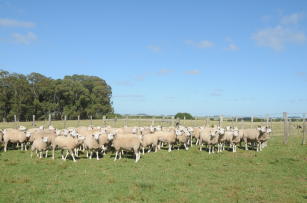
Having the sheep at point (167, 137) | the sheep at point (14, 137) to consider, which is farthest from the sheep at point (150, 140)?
the sheep at point (14, 137)

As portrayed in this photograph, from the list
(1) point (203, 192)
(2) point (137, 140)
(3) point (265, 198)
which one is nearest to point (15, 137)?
(2) point (137, 140)

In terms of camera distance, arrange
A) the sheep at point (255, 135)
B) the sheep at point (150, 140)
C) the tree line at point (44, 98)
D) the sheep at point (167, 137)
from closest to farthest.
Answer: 1. the sheep at point (150, 140)
2. the sheep at point (167, 137)
3. the sheep at point (255, 135)
4. the tree line at point (44, 98)

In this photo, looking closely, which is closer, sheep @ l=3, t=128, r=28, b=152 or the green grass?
the green grass

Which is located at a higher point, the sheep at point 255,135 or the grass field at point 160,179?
the sheep at point 255,135

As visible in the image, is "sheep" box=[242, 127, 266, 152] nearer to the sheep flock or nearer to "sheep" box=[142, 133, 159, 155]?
the sheep flock

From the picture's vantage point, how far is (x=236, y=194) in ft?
29.2

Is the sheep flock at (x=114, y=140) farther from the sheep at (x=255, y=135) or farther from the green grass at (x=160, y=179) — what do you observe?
the green grass at (x=160, y=179)

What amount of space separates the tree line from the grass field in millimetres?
46238

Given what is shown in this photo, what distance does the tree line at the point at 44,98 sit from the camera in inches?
2238

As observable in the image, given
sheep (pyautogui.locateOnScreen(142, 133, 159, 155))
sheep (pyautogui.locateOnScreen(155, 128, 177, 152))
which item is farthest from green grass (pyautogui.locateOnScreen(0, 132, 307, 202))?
sheep (pyautogui.locateOnScreen(155, 128, 177, 152))

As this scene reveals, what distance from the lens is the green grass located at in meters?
8.58

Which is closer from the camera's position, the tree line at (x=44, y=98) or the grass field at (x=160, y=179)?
the grass field at (x=160, y=179)

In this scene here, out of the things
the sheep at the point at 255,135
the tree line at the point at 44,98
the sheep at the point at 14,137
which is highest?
the tree line at the point at 44,98

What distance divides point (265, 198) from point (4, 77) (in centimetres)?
5962
